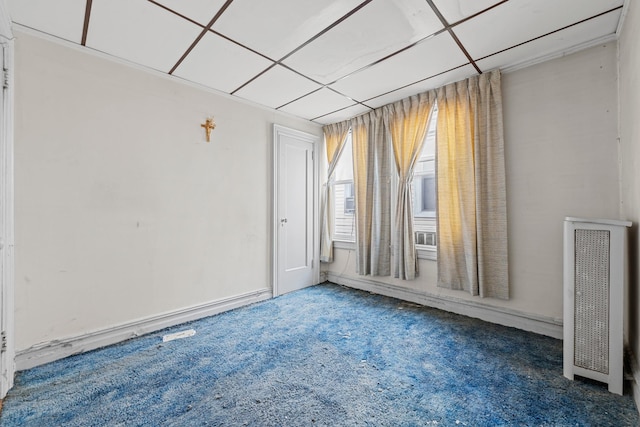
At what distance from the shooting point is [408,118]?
125 inches

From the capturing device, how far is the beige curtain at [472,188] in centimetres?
253

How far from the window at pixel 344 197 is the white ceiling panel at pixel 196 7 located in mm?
2526

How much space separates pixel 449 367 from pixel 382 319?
0.89 meters

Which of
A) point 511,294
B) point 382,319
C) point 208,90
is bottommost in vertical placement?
point 382,319

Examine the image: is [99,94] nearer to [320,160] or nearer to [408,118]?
[320,160]

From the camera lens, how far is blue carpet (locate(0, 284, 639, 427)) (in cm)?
144

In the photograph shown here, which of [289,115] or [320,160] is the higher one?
[289,115]

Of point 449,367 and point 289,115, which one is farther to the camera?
point 289,115

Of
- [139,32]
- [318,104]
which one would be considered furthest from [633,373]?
[139,32]

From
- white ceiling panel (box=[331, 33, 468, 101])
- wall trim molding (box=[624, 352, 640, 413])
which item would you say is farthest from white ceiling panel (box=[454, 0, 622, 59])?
wall trim molding (box=[624, 352, 640, 413])

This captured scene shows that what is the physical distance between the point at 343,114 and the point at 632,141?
9.05 feet

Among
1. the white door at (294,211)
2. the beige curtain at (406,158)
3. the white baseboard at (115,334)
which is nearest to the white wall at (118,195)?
the white baseboard at (115,334)

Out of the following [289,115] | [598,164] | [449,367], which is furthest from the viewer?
[289,115]

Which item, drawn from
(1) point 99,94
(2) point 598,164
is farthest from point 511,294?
(1) point 99,94
